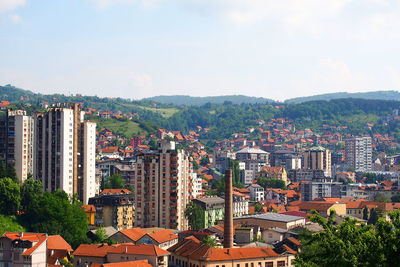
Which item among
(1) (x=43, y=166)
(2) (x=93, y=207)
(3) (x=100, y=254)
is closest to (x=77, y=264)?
(3) (x=100, y=254)

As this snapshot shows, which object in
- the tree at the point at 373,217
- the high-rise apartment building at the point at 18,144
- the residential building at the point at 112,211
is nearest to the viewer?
the residential building at the point at 112,211

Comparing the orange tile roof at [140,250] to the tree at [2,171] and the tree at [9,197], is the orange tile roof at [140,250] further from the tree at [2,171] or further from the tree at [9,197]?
the tree at [2,171]

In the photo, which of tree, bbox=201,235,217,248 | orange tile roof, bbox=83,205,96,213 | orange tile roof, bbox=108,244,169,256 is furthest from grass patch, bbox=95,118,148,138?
orange tile roof, bbox=108,244,169,256

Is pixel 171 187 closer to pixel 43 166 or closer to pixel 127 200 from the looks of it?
pixel 127 200

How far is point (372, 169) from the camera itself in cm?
17538

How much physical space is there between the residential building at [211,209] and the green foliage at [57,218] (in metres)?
15.6

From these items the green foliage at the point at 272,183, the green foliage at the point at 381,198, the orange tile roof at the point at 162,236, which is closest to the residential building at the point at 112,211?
the orange tile roof at the point at 162,236

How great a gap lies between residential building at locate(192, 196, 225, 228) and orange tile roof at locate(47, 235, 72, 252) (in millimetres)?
20579

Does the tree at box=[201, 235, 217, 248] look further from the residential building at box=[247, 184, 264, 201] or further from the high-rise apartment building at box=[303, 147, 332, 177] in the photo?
the high-rise apartment building at box=[303, 147, 332, 177]

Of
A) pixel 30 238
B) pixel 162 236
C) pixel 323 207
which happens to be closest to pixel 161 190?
pixel 162 236

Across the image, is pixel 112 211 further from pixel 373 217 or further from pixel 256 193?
pixel 256 193

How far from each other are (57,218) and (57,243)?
8.58 metres

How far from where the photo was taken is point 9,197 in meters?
69.5

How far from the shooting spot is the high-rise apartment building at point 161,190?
76875mm
